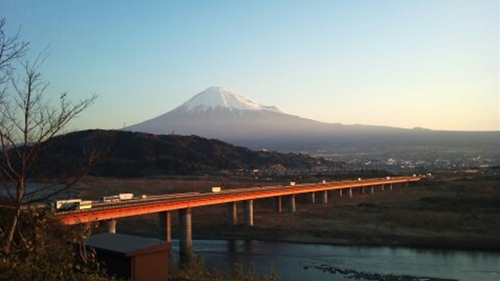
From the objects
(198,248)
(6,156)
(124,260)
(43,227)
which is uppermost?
(6,156)

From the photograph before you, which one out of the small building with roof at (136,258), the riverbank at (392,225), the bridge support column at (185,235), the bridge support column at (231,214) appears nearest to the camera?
the small building with roof at (136,258)

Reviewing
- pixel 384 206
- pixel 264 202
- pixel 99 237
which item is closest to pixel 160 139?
pixel 264 202

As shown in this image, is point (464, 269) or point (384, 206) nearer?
point (464, 269)

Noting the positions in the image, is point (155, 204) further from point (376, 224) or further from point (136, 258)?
point (136, 258)

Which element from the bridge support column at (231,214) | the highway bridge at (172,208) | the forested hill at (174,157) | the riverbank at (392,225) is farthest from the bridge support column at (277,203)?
the forested hill at (174,157)

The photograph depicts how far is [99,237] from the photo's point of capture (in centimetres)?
1071

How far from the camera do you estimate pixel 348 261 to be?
28406mm

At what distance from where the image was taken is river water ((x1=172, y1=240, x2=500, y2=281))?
80.0 feet

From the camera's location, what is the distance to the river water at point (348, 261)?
24375 millimetres

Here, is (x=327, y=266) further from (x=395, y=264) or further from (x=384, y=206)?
(x=384, y=206)

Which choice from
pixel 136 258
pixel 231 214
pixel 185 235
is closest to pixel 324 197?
pixel 231 214

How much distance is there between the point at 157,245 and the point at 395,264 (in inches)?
801

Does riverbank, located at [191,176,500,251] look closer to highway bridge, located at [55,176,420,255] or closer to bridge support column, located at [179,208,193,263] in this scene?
highway bridge, located at [55,176,420,255]

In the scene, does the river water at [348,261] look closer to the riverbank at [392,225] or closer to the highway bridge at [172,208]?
the highway bridge at [172,208]
